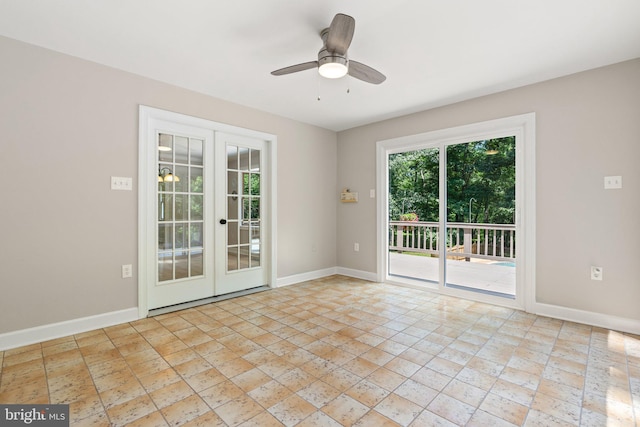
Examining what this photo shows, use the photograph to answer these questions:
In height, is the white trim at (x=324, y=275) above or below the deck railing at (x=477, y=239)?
below

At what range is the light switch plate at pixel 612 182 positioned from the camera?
2775mm

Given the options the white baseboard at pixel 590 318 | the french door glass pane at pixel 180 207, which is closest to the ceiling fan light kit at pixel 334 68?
the french door glass pane at pixel 180 207

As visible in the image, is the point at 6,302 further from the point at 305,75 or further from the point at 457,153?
the point at 457,153

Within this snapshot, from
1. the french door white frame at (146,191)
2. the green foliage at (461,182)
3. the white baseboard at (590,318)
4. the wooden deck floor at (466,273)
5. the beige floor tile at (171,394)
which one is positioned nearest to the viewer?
the beige floor tile at (171,394)

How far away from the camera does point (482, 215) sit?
3896mm

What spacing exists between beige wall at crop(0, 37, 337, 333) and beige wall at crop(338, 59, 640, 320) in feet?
13.0

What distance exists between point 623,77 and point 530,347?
103 inches

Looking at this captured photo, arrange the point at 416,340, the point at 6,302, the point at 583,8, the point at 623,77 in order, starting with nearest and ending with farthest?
the point at 583,8 → the point at 6,302 → the point at 416,340 → the point at 623,77

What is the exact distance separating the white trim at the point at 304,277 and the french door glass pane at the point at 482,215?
1.89 m

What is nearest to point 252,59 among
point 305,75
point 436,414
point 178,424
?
point 305,75

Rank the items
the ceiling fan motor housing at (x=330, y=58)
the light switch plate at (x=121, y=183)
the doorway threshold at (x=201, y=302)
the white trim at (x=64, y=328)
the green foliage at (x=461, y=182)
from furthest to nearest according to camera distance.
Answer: the green foliage at (x=461, y=182) → the doorway threshold at (x=201, y=302) → the light switch plate at (x=121, y=183) → the white trim at (x=64, y=328) → the ceiling fan motor housing at (x=330, y=58)

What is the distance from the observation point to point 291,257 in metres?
4.57

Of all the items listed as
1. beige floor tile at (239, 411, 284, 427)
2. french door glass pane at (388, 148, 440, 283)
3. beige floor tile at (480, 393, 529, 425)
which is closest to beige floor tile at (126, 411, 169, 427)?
beige floor tile at (239, 411, 284, 427)

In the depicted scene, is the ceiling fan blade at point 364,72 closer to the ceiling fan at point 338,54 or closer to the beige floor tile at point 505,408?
the ceiling fan at point 338,54
